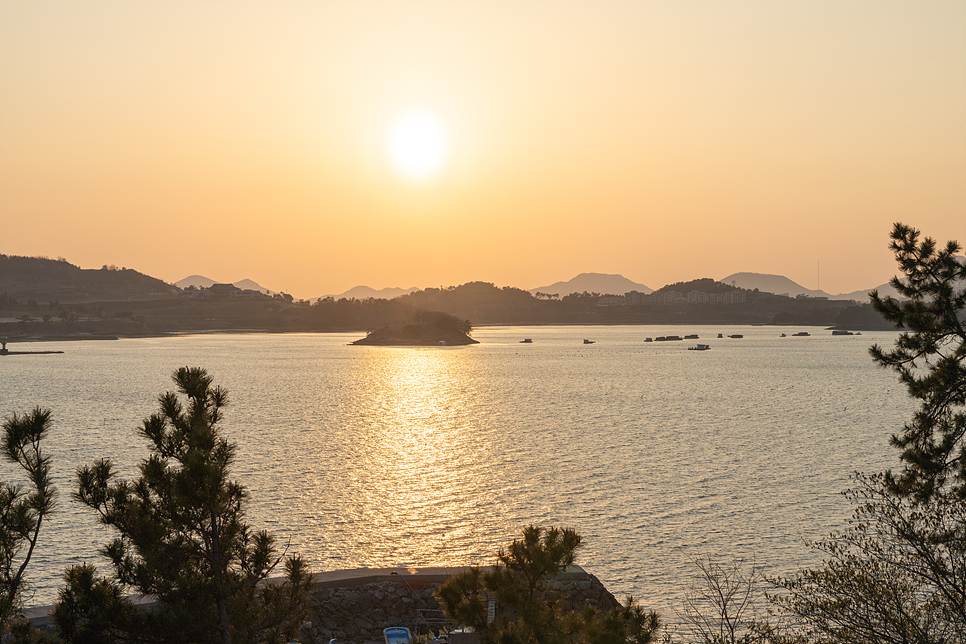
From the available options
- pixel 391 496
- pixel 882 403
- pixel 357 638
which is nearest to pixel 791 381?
pixel 882 403

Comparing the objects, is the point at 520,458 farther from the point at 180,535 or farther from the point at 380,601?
the point at 180,535

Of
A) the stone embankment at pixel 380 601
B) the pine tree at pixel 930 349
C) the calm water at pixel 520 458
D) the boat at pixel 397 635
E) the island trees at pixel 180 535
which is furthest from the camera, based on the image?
the calm water at pixel 520 458

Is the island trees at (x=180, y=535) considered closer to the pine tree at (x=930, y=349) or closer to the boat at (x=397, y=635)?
the boat at (x=397, y=635)

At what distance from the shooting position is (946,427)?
14500 millimetres

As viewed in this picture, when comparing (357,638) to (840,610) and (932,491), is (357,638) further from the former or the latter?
(932,491)

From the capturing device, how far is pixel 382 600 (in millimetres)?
21719

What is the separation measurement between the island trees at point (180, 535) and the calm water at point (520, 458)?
14.4 meters

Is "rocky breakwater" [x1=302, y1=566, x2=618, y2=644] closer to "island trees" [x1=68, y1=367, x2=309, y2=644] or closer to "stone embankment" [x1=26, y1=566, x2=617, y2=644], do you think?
"stone embankment" [x1=26, y1=566, x2=617, y2=644]

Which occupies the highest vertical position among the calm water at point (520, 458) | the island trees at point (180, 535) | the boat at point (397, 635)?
the island trees at point (180, 535)

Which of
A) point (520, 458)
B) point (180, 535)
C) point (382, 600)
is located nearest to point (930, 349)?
point (180, 535)

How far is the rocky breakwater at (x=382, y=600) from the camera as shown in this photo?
20.7 meters

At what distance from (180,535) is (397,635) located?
29.5 feet

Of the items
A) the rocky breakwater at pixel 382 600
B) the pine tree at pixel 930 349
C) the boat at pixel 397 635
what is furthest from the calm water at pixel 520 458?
the pine tree at pixel 930 349

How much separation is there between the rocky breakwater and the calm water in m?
3.16
